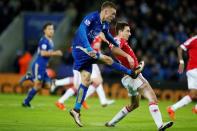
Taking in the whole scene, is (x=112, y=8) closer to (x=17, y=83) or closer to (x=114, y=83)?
(x=114, y=83)

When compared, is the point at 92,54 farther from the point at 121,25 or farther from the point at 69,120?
the point at 69,120

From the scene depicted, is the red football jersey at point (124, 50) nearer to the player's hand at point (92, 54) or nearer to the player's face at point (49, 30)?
the player's hand at point (92, 54)

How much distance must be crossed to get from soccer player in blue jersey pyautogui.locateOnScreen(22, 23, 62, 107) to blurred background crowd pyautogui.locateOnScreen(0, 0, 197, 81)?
760cm

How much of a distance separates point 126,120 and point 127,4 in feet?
49.8

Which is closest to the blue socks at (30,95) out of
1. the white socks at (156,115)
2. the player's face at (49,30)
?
the player's face at (49,30)

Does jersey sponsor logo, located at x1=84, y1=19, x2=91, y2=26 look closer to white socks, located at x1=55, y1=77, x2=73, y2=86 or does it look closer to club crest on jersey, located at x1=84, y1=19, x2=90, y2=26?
club crest on jersey, located at x1=84, y1=19, x2=90, y2=26

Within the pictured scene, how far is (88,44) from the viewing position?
12.4 metres

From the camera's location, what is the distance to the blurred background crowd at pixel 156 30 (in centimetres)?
2631

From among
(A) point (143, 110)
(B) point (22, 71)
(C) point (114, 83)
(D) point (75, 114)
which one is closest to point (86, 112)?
(A) point (143, 110)

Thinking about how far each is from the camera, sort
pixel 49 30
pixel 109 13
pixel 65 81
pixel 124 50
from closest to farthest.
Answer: pixel 124 50, pixel 109 13, pixel 49 30, pixel 65 81

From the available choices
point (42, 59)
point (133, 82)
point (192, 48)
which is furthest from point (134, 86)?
point (42, 59)

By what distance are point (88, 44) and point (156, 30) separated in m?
16.2

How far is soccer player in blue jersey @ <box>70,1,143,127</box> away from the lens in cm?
1244

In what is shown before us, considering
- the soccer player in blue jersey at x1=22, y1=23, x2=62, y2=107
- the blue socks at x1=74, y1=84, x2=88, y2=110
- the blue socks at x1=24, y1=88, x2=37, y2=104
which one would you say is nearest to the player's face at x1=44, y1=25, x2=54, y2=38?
the soccer player in blue jersey at x1=22, y1=23, x2=62, y2=107
